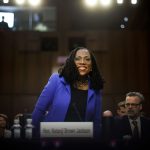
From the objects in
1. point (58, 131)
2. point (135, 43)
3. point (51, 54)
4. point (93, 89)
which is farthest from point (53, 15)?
point (58, 131)

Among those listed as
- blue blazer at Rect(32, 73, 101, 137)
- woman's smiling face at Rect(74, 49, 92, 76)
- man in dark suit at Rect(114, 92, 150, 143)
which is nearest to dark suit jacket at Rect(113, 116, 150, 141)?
man in dark suit at Rect(114, 92, 150, 143)

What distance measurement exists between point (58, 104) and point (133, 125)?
359 mm

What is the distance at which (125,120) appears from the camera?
5.50 feet

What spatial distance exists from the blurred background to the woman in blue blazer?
2.65 metres

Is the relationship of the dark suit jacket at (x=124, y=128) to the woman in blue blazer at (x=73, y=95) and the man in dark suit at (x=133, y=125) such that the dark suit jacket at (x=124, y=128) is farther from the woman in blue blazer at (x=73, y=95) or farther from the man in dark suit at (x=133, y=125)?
the woman in blue blazer at (x=73, y=95)

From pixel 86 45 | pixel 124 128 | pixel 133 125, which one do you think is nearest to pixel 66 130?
pixel 124 128

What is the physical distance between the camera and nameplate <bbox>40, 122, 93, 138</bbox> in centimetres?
134

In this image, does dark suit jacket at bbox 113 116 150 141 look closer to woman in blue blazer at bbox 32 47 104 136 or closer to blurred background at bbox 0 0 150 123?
woman in blue blazer at bbox 32 47 104 136

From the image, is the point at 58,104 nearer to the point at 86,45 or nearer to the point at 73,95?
the point at 73,95

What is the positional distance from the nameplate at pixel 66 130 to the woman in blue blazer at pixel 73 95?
0.82ft

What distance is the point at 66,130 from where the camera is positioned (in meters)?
1.35

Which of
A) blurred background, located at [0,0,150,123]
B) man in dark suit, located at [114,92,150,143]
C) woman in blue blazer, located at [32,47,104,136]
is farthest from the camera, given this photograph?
blurred background, located at [0,0,150,123]

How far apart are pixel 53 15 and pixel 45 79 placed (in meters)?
0.82

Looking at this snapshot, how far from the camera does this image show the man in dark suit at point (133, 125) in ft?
4.75
